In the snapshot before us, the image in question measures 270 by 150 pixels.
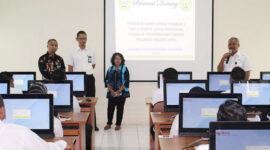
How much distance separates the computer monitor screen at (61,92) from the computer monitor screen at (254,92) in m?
2.10

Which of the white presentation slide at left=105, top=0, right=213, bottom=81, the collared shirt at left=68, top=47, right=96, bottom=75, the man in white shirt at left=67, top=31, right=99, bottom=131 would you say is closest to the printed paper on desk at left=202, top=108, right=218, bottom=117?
the man in white shirt at left=67, top=31, right=99, bottom=131

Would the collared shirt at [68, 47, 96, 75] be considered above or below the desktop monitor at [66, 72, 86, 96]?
above

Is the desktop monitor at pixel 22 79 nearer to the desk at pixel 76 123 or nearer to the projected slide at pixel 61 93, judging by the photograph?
the projected slide at pixel 61 93

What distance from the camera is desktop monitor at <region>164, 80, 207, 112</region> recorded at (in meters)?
4.07

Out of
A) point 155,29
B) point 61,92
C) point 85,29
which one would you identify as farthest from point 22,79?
point 155,29

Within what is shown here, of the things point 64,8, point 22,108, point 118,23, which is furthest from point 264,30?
point 22,108

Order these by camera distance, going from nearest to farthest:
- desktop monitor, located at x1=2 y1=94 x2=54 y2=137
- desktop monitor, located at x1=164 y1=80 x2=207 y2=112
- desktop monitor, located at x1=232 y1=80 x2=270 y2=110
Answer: desktop monitor, located at x1=2 y1=94 x2=54 y2=137 → desktop monitor, located at x1=232 y1=80 x2=270 y2=110 → desktop monitor, located at x1=164 y1=80 x2=207 y2=112

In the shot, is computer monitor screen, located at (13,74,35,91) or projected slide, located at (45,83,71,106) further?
computer monitor screen, located at (13,74,35,91)

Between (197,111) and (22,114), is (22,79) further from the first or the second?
(197,111)

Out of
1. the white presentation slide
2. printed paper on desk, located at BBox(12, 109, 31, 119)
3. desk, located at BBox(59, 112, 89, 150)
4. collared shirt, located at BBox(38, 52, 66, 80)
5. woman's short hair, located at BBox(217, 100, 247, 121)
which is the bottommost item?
desk, located at BBox(59, 112, 89, 150)

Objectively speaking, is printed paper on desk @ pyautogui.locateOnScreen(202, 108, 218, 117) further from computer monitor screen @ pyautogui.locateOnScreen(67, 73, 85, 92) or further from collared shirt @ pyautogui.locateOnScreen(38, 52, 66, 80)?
collared shirt @ pyautogui.locateOnScreen(38, 52, 66, 80)

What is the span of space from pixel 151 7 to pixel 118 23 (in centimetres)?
81

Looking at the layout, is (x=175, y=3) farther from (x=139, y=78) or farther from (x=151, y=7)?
(x=139, y=78)

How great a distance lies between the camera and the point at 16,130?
1.88 meters
